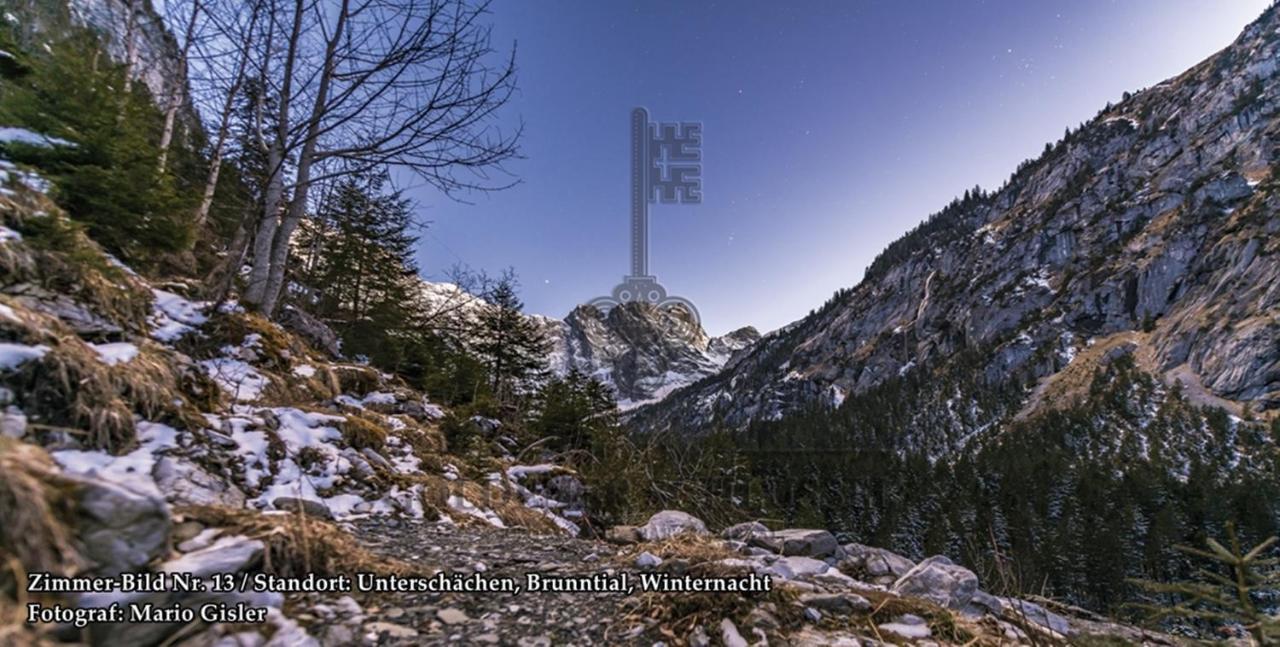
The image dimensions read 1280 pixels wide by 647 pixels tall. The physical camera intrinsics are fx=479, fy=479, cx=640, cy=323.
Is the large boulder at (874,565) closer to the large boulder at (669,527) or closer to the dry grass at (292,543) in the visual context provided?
the large boulder at (669,527)

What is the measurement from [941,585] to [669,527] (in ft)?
6.25

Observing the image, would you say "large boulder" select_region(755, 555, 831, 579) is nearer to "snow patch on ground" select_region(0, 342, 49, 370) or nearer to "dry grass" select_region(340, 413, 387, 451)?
"dry grass" select_region(340, 413, 387, 451)

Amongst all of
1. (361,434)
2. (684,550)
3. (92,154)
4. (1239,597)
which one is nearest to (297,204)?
(92,154)

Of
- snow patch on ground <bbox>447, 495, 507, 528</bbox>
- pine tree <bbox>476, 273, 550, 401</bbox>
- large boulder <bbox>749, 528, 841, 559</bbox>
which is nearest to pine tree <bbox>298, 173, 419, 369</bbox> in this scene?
pine tree <bbox>476, 273, 550, 401</bbox>

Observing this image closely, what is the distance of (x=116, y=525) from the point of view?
135 centimetres

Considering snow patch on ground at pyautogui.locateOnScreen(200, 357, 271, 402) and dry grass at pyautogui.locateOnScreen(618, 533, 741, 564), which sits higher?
snow patch on ground at pyautogui.locateOnScreen(200, 357, 271, 402)

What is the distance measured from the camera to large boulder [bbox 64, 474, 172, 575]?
1281mm

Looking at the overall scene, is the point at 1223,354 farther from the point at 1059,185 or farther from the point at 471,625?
the point at 471,625

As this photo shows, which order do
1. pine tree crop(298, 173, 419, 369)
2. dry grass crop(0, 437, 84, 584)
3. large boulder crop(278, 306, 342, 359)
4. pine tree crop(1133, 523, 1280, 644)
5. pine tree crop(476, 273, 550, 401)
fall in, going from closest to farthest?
dry grass crop(0, 437, 84, 584)
pine tree crop(1133, 523, 1280, 644)
large boulder crop(278, 306, 342, 359)
pine tree crop(298, 173, 419, 369)
pine tree crop(476, 273, 550, 401)

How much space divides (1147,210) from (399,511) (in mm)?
168381

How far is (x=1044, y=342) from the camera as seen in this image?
114875mm

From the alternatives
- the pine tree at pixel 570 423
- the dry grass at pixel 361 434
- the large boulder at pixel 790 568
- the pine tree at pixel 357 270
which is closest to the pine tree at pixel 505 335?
the pine tree at pixel 357 270

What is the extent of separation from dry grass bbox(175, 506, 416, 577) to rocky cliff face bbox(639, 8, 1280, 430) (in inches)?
4927

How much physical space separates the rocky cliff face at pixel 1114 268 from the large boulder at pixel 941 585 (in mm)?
121745
